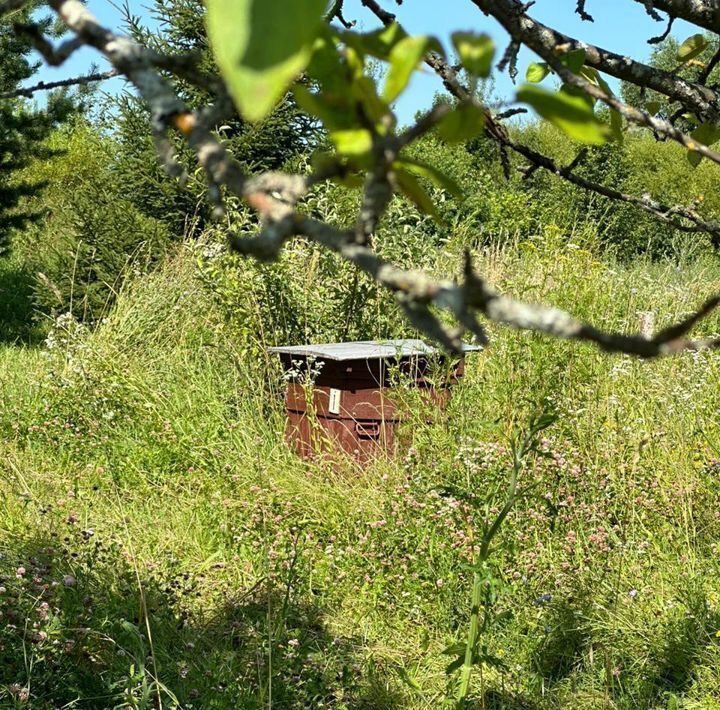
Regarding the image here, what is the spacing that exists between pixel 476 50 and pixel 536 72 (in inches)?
16.7

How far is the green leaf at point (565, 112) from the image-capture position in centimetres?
35

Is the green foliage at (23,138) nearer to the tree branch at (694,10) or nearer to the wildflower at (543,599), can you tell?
the wildflower at (543,599)

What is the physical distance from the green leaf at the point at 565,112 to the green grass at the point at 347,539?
1.80 metres

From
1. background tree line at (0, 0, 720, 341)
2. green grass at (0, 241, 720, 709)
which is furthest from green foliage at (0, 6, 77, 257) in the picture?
green grass at (0, 241, 720, 709)

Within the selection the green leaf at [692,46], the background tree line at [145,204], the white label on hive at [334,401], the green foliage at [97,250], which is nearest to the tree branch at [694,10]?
the green leaf at [692,46]

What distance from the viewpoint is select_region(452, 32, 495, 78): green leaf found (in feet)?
1.08

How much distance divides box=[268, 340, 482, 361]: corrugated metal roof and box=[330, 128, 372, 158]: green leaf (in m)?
3.84

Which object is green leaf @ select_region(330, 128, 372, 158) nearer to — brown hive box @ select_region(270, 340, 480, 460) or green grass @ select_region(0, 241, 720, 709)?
green grass @ select_region(0, 241, 720, 709)

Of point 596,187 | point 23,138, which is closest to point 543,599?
point 596,187

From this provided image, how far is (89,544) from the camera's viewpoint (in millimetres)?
3143

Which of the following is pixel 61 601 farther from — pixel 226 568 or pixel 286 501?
pixel 286 501

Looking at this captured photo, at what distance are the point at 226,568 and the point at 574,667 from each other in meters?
1.28

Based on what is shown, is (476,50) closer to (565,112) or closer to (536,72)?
(565,112)

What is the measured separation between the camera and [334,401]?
4535 mm
